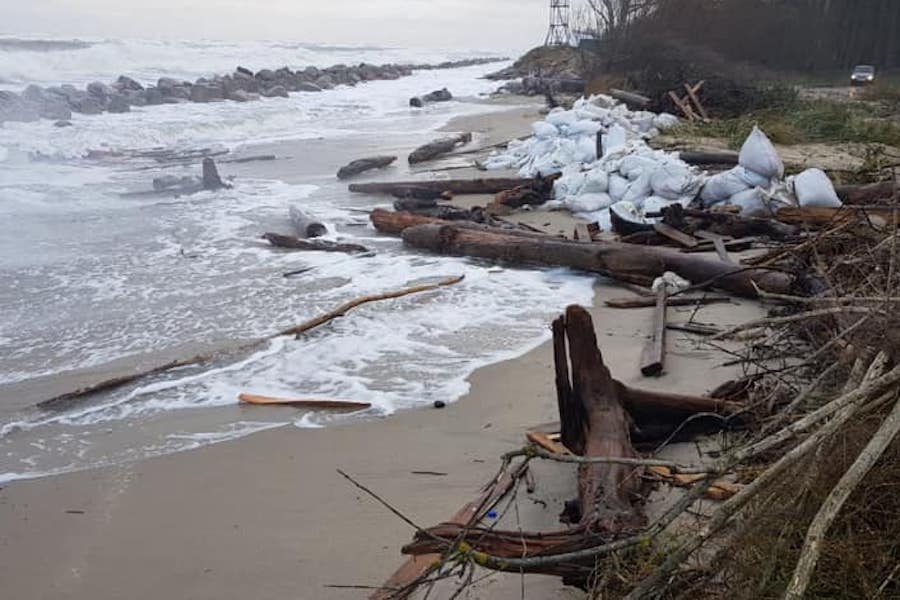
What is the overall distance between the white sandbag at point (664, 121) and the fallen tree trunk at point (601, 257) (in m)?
7.67

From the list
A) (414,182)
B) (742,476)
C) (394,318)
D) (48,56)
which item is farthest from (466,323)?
(48,56)

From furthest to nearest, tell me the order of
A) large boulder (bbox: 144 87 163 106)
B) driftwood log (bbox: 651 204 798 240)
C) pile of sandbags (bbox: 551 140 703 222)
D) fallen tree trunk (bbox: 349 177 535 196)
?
large boulder (bbox: 144 87 163 106)
fallen tree trunk (bbox: 349 177 535 196)
pile of sandbags (bbox: 551 140 703 222)
driftwood log (bbox: 651 204 798 240)

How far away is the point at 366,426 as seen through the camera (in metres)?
4.19

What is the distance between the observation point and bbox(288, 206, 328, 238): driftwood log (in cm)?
894

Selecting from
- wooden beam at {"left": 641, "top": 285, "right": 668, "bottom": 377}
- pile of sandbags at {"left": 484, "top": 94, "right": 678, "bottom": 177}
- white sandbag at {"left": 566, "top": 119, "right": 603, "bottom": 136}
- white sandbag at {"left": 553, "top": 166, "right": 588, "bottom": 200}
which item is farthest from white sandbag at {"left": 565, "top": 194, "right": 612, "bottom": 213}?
wooden beam at {"left": 641, "top": 285, "right": 668, "bottom": 377}

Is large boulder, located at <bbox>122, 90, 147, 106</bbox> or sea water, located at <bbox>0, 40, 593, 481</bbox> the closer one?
sea water, located at <bbox>0, 40, 593, 481</bbox>

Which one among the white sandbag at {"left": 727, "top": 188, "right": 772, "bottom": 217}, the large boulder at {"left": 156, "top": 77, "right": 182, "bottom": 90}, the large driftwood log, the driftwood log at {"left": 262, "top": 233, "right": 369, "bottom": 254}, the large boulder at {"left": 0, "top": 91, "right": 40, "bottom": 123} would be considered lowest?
the driftwood log at {"left": 262, "top": 233, "right": 369, "bottom": 254}

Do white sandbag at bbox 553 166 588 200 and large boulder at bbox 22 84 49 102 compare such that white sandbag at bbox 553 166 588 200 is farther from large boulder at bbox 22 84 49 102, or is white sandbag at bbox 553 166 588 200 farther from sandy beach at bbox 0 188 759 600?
large boulder at bbox 22 84 49 102

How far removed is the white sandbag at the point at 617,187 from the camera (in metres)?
9.05

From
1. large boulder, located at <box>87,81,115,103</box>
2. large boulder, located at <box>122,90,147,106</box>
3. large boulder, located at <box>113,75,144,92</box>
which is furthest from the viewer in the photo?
large boulder, located at <box>113,75,144,92</box>

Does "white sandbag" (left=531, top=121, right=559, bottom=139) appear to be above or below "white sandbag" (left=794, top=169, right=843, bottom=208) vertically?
above

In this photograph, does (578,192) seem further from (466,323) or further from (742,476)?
(742,476)

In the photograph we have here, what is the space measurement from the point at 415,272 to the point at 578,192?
3082 mm

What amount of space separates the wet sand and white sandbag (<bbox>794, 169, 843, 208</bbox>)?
3664 mm
